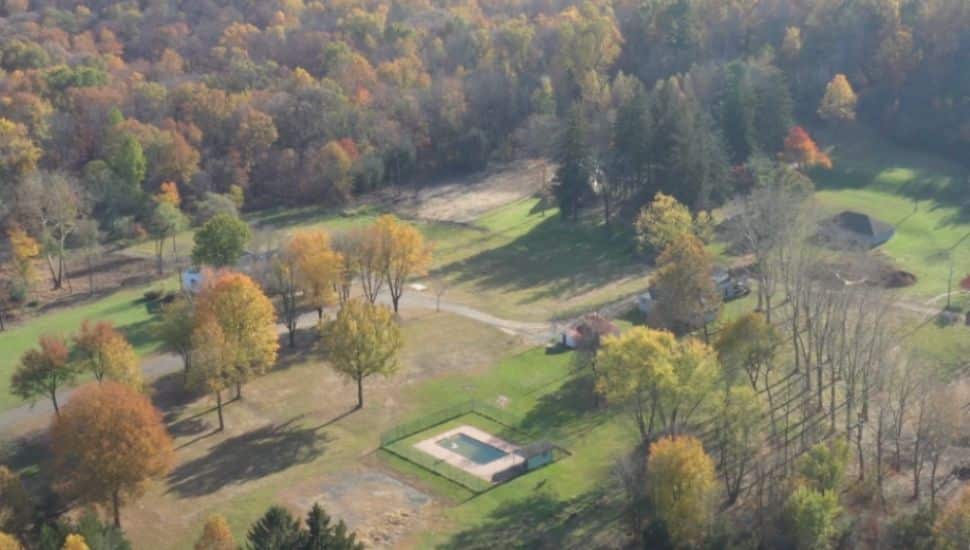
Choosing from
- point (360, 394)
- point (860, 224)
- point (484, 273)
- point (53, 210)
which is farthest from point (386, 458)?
point (860, 224)

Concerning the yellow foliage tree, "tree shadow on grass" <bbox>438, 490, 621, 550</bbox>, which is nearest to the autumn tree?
"tree shadow on grass" <bbox>438, 490, 621, 550</bbox>

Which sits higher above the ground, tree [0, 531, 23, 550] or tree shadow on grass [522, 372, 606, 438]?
tree [0, 531, 23, 550]

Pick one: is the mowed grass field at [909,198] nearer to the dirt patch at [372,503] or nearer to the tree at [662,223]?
the tree at [662,223]

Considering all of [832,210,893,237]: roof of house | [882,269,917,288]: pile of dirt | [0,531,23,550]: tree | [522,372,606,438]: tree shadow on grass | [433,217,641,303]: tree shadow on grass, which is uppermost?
[832,210,893,237]: roof of house

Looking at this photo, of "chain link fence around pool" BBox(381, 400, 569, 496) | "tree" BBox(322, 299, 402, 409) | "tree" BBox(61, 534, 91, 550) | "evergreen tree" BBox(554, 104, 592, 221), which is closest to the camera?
"tree" BBox(61, 534, 91, 550)

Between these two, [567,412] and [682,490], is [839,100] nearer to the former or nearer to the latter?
[567,412]

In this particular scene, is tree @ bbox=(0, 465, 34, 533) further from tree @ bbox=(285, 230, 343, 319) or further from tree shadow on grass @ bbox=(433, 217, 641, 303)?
tree shadow on grass @ bbox=(433, 217, 641, 303)
